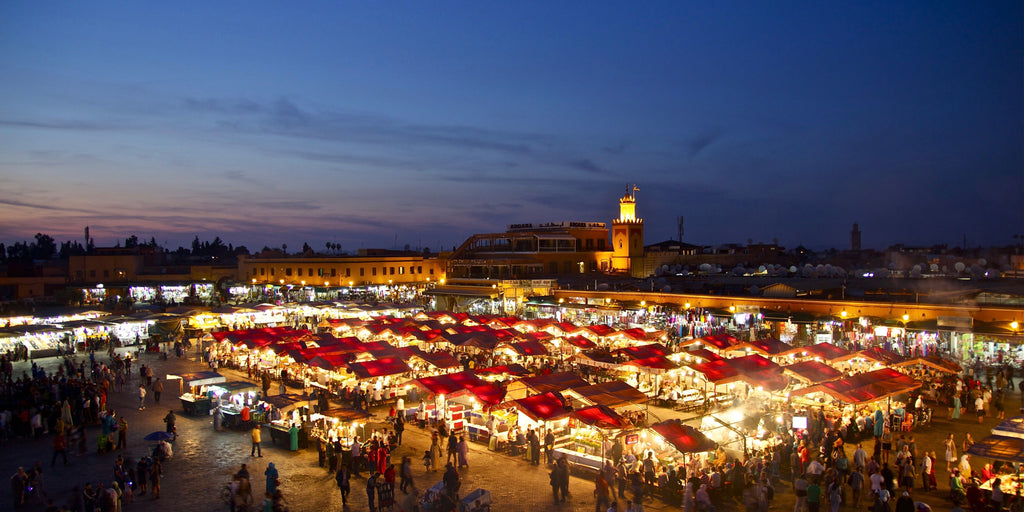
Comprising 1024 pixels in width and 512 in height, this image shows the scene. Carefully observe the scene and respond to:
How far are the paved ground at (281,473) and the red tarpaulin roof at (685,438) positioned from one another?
104 cm

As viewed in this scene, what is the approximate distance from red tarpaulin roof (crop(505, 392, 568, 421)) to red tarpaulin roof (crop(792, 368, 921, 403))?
6.04 metres

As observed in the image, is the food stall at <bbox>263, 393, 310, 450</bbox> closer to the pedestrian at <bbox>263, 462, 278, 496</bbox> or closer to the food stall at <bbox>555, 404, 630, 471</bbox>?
the pedestrian at <bbox>263, 462, 278, 496</bbox>

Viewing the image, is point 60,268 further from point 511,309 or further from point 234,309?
point 511,309

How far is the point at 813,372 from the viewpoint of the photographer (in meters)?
17.5

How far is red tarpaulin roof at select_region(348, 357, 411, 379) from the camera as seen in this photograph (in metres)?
18.5

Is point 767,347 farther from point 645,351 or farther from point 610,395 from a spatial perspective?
point 610,395

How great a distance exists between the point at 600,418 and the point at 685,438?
1.84m

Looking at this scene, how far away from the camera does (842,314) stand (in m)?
27.4

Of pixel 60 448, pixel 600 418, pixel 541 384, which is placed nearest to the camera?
pixel 600 418

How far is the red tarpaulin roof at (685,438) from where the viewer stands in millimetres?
11734

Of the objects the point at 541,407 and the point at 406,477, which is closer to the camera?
the point at 406,477

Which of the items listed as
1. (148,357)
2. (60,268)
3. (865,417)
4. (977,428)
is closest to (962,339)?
(977,428)

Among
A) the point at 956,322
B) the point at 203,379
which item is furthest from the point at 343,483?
the point at 956,322

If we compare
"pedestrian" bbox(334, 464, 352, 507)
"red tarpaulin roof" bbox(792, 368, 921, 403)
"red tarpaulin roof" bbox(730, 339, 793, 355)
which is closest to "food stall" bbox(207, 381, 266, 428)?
"pedestrian" bbox(334, 464, 352, 507)
